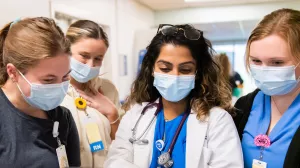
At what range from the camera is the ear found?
1331mm

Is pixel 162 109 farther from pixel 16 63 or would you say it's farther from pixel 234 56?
pixel 234 56

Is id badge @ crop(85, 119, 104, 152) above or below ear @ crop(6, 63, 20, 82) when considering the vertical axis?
below

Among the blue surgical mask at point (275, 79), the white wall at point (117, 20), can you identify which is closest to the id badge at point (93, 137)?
the blue surgical mask at point (275, 79)

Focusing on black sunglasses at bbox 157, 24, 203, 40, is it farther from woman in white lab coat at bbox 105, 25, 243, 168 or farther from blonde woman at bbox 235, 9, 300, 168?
blonde woman at bbox 235, 9, 300, 168

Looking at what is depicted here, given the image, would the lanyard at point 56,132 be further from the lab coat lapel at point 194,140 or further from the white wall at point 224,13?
the white wall at point 224,13

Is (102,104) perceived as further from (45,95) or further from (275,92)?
(275,92)

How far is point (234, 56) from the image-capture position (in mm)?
11375

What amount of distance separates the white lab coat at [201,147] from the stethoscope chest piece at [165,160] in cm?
8

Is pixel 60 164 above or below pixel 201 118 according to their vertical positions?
below

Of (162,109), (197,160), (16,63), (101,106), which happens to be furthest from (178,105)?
(16,63)

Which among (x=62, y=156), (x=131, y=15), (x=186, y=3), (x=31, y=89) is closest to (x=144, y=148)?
(x=62, y=156)

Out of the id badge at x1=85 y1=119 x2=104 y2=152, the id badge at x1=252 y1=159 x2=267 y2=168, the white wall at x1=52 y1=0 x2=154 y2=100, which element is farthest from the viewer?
the white wall at x1=52 y1=0 x2=154 y2=100

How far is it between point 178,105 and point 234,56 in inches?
403

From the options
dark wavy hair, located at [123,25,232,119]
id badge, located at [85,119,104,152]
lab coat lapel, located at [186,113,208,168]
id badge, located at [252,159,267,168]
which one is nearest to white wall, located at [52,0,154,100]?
id badge, located at [85,119,104,152]
